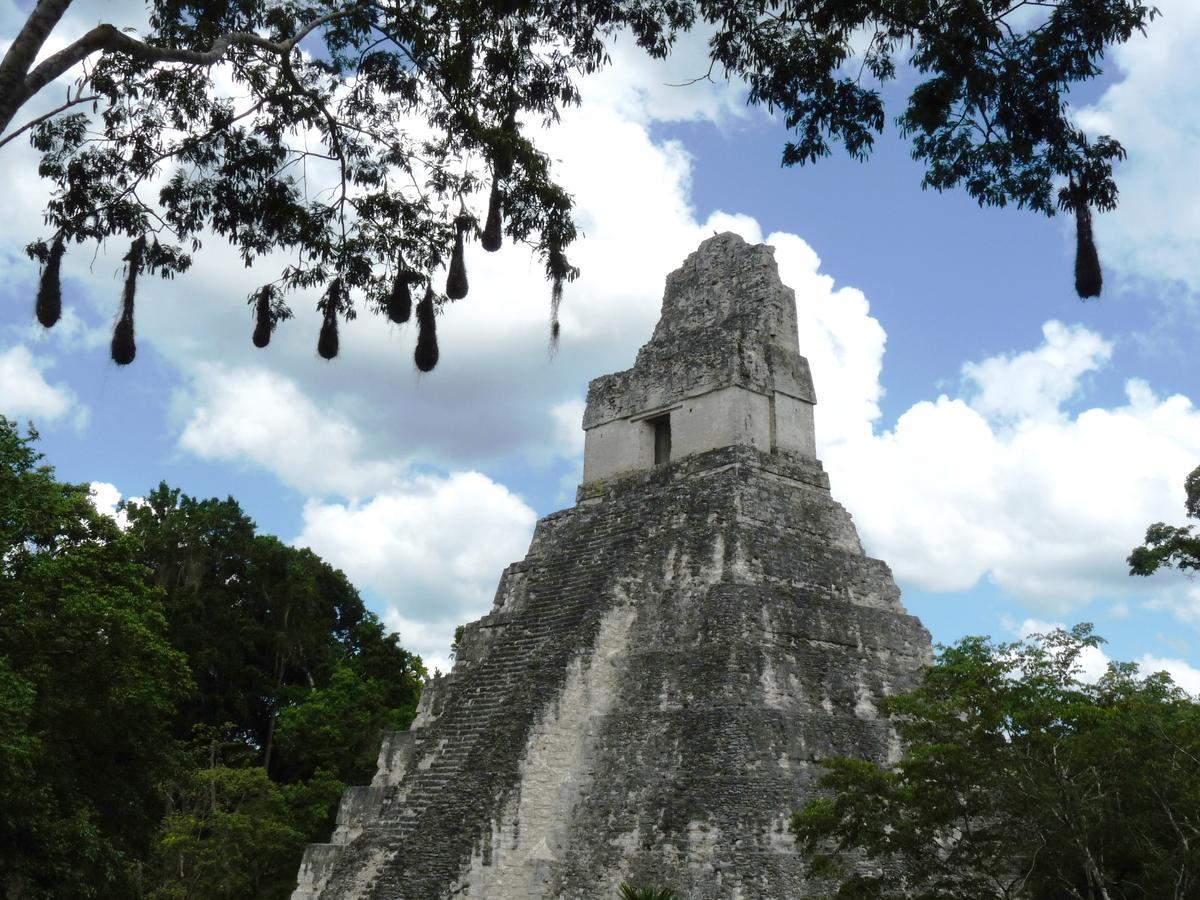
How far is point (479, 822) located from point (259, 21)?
7.57 m

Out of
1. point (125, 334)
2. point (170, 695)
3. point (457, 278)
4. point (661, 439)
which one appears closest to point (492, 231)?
point (457, 278)

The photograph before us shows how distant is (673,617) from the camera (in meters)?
12.4

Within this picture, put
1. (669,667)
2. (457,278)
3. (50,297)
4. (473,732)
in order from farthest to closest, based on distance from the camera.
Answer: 1. (473,732)
2. (669,667)
3. (457,278)
4. (50,297)

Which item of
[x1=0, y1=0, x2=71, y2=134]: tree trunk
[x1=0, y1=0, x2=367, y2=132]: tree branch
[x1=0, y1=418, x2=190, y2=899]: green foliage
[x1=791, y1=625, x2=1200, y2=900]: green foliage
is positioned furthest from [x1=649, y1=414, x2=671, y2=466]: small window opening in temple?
[x1=0, y1=0, x2=71, y2=134]: tree trunk

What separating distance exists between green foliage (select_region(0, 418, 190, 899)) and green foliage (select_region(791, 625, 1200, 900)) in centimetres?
887

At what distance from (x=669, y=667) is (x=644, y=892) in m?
2.61

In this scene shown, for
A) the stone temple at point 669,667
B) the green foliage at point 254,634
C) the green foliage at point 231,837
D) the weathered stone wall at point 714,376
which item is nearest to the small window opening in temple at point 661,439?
the stone temple at point 669,667

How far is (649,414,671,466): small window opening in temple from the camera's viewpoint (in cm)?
1526

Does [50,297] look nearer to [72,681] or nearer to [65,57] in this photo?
[65,57]

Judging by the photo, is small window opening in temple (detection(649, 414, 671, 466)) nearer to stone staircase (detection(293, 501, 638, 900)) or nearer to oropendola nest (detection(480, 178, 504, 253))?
stone staircase (detection(293, 501, 638, 900))

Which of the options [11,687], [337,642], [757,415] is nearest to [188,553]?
[337,642]

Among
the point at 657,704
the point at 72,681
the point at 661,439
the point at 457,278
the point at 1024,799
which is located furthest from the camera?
the point at 661,439

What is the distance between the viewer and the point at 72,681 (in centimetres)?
1403

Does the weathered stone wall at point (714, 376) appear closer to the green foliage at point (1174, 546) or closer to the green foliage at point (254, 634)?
the green foliage at point (1174, 546)
